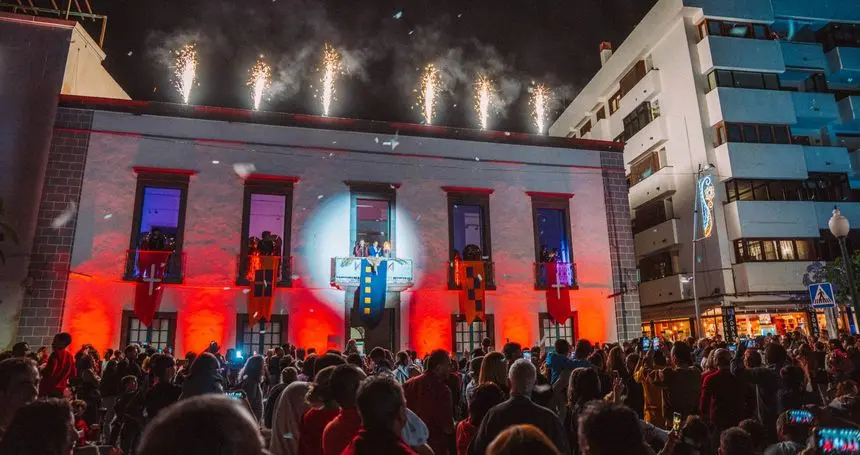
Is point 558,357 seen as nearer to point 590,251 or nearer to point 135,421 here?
point 135,421

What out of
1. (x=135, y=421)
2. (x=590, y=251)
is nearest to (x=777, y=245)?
(x=590, y=251)

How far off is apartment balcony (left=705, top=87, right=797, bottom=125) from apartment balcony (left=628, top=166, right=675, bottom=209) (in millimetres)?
3482

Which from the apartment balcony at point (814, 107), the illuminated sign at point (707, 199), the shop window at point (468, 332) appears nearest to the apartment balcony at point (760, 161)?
the apartment balcony at point (814, 107)

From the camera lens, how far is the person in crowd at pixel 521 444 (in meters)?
2.02

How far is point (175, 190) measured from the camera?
18.0 metres

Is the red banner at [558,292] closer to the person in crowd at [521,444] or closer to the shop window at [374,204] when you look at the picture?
Answer: the shop window at [374,204]

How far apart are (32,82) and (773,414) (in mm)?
20180

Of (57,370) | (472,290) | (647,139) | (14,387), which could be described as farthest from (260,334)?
(647,139)

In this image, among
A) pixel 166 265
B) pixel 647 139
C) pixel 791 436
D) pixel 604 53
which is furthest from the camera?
pixel 604 53

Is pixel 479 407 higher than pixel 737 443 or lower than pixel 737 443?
higher

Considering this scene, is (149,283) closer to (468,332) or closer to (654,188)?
(468,332)

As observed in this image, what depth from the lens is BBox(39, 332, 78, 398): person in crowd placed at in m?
8.01

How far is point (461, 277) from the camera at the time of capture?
Answer: 18.6 meters

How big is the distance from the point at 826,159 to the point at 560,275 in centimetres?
1883
